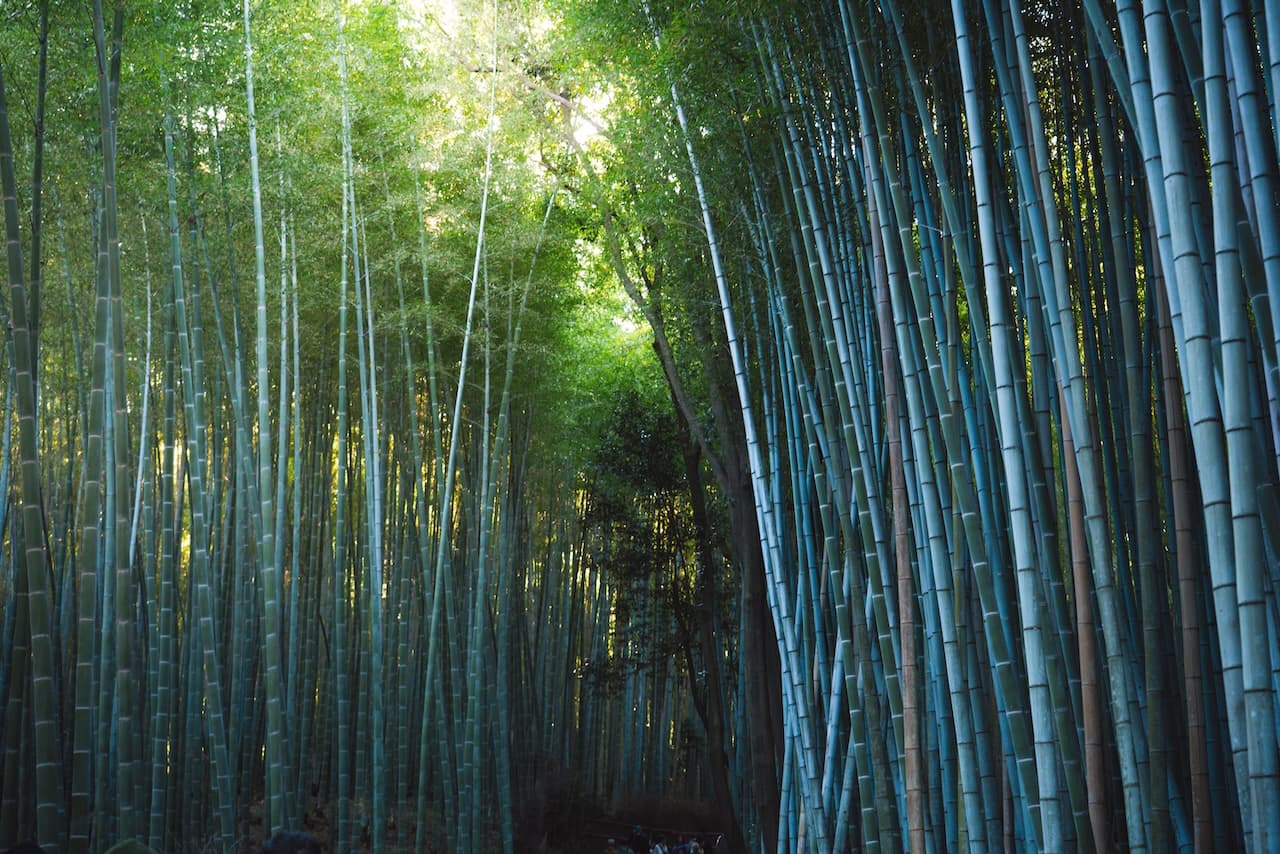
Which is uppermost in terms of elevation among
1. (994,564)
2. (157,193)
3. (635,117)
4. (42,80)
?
(635,117)

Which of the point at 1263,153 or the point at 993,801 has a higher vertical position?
the point at 1263,153

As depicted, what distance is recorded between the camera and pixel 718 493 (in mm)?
10133

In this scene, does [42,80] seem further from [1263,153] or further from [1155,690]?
[1155,690]

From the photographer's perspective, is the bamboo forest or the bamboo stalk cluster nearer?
the bamboo stalk cluster

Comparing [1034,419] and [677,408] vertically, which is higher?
[677,408]

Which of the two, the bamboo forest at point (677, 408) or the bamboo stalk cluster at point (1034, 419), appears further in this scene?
the bamboo forest at point (677, 408)

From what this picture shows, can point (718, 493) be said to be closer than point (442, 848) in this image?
No

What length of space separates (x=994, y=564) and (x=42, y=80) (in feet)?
12.2

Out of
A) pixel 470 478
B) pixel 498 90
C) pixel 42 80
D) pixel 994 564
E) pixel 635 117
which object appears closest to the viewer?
pixel 994 564

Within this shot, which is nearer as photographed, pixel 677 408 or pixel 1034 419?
pixel 1034 419

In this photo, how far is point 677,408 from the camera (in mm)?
8180

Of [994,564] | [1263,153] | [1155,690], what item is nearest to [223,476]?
[994,564]

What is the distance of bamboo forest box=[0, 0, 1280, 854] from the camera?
272 cm

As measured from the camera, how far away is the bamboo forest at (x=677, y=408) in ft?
8.92
